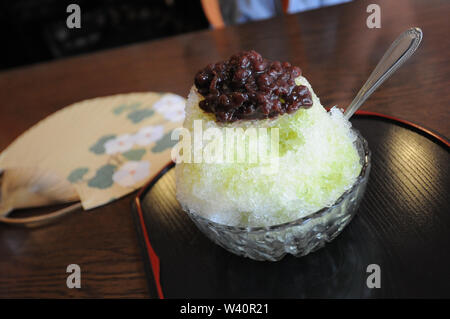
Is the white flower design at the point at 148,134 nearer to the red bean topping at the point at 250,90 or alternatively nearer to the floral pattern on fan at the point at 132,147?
the floral pattern on fan at the point at 132,147

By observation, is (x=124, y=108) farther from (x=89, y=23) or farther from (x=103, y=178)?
(x=89, y=23)

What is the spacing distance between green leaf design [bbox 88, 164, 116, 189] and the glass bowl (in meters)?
0.48

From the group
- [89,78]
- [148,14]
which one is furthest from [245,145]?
[148,14]

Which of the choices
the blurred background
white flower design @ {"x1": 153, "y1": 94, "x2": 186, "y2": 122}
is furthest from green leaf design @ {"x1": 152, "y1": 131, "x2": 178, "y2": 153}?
the blurred background

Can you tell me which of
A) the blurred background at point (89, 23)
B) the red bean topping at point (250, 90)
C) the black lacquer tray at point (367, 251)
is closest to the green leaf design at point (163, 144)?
the black lacquer tray at point (367, 251)

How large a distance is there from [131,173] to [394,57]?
72cm

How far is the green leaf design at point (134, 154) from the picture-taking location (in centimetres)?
113

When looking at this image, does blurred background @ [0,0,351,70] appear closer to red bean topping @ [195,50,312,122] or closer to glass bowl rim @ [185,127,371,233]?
red bean topping @ [195,50,312,122]

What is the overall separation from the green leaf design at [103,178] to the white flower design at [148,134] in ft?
0.43

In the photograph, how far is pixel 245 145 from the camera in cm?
61

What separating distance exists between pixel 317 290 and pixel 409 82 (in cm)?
69

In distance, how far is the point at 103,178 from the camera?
107cm

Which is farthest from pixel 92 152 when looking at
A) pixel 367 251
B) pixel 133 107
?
pixel 367 251
